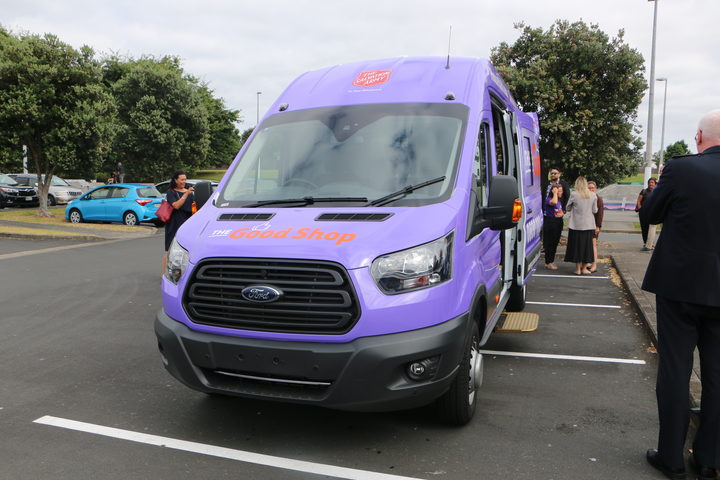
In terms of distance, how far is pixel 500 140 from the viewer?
229 inches

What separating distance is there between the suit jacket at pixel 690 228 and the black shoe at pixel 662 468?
97 cm

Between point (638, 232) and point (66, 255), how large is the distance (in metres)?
16.9

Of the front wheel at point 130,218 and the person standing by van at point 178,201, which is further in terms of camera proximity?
the front wheel at point 130,218

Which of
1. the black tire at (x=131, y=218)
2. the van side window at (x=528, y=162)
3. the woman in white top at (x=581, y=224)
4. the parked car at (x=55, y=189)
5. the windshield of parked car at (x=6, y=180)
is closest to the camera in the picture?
the van side window at (x=528, y=162)

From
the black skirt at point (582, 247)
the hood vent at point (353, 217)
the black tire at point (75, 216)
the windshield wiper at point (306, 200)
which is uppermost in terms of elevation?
the windshield wiper at point (306, 200)

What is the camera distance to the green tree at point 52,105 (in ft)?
61.4

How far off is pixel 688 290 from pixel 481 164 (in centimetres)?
178

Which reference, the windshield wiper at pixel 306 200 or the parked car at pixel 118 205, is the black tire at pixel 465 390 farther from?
the parked car at pixel 118 205

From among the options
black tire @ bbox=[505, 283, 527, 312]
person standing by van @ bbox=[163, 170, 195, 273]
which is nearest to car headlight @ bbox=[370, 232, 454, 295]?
black tire @ bbox=[505, 283, 527, 312]

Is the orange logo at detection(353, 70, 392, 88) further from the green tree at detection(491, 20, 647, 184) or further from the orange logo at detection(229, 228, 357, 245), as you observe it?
the green tree at detection(491, 20, 647, 184)

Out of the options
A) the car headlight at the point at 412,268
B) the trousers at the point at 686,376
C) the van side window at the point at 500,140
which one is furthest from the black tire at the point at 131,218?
the trousers at the point at 686,376

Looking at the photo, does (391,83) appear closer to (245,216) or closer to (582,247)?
(245,216)

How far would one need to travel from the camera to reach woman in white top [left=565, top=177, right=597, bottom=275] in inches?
417

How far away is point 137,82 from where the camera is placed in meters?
29.4
